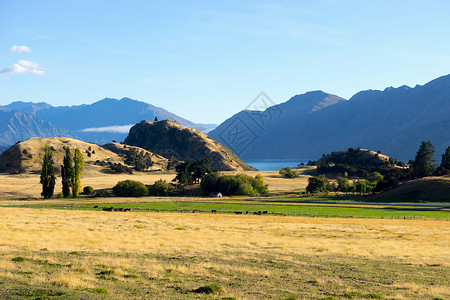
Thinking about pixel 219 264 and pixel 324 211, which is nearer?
pixel 219 264

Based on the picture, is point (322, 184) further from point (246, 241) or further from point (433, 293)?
point (433, 293)

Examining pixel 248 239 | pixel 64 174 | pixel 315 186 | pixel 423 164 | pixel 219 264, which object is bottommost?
pixel 248 239

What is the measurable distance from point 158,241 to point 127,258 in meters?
→ 11.5

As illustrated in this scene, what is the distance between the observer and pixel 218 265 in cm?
2892

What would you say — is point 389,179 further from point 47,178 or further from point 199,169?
point 47,178

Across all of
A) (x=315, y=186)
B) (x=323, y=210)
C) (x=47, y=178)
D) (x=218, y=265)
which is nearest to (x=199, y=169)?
(x=315, y=186)

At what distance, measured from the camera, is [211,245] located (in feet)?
131

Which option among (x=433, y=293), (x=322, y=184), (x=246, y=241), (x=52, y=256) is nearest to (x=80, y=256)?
(x=52, y=256)

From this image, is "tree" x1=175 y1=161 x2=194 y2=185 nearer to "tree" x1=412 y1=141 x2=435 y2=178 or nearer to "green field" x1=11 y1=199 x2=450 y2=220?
"green field" x1=11 y1=199 x2=450 y2=220

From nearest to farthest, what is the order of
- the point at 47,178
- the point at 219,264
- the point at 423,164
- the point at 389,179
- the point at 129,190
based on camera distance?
1. the point at 219,264
2. the point at 47,178
3. the point at 129,190
4. the point at 389,179
5. the point at 423,164

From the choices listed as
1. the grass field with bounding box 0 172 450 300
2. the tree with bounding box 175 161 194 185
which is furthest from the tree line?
the grass field with bounding box 0 172 450 300

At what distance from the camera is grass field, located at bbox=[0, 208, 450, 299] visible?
20625 millimetres

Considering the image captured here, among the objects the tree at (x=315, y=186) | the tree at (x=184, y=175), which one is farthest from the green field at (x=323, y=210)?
the tree at (x=184, y=175)

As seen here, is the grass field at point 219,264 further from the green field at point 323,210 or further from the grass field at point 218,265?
the green field at point 323,210
